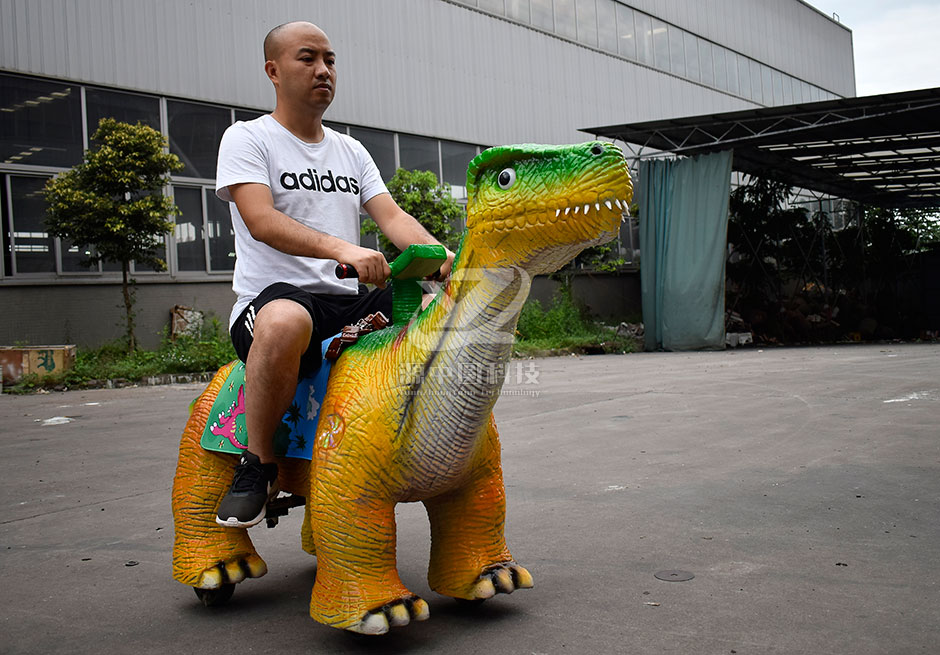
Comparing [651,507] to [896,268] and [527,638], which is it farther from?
[896,268]

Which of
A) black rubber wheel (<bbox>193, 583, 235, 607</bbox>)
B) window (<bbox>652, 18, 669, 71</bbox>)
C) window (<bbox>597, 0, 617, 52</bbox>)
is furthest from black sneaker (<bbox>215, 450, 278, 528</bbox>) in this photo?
window (<bbox>652, 18, 669, 71</bbox>)

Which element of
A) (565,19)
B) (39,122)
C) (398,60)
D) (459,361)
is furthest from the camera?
(565,19)

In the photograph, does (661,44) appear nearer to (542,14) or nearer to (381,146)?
(542,14)

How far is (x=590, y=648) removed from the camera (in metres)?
1.89

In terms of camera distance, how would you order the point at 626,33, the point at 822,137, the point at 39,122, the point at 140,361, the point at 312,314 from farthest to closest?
the point at 626,33
the point at 822,137
the point at 39,122
the point at 140,361
the point at 312,314

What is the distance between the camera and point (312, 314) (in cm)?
207

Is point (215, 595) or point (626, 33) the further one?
point (626, 33)

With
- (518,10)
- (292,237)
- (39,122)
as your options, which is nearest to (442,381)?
(292,237)

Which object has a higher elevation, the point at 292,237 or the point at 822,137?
the point at 822,137

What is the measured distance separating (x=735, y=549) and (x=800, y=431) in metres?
2.52

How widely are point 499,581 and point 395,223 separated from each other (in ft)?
3.68

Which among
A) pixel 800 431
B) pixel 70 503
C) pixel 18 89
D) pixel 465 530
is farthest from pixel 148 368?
pixel 465 530

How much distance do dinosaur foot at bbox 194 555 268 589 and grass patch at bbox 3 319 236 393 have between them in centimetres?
813

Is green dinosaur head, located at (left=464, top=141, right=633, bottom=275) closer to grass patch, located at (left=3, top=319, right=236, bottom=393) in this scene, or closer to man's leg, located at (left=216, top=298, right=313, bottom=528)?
man's leg, located at (left=216, top=298, right=313, bottom=528)
